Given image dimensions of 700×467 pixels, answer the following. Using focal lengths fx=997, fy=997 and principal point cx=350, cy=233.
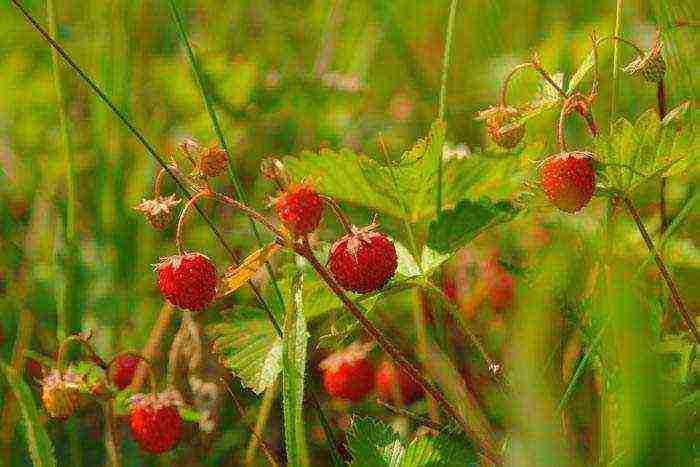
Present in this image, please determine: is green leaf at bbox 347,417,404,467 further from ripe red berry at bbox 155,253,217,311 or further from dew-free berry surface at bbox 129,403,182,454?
dew-free berry surface at bbox 129,403,182,454

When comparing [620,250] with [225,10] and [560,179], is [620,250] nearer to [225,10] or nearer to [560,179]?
[560,179]

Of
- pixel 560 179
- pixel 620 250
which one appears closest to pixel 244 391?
pixel 620 250

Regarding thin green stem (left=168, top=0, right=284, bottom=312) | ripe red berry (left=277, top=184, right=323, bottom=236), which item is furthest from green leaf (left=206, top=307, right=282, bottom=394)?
ripe red berry (left=277, top=184, right=323, bottom=236)

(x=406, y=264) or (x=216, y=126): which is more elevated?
Answer: (x=216, y=126)

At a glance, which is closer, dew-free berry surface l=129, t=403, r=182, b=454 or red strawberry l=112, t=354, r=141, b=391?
dew-free berry surface l=129, t=403, r=182, b=454

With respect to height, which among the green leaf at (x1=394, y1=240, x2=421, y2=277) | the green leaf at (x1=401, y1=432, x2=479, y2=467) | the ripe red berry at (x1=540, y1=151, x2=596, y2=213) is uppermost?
the ripe red berry at (x1=540, y1=151, x2=596, y2=213)

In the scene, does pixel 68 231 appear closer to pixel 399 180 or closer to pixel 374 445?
pixel 399 180

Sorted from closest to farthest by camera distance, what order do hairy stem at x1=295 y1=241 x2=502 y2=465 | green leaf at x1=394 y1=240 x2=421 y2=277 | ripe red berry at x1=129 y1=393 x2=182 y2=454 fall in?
hairy stem at x1=295 y1=241 x2=502 y2=465 → green leaf at x1=394 y1=240 x2=421 y2=277 → ripe red berry at x1=129 y1=393 x2=182 y2=454

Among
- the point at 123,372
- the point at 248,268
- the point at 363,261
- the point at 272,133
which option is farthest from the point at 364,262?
the point at 272,133
